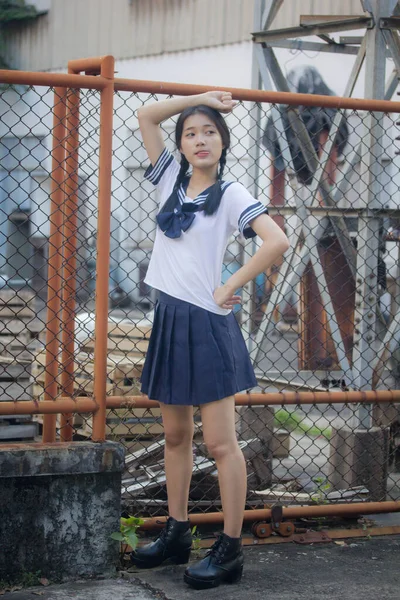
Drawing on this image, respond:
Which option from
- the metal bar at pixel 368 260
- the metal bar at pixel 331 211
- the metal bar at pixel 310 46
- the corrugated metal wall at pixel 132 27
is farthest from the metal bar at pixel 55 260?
the corrugated metal wall at pixel 132 27

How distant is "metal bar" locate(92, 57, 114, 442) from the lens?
4352mm

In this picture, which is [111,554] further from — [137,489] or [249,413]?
[249,413]

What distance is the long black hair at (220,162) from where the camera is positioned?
4.07 metres

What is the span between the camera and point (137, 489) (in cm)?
509

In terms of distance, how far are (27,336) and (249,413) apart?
289 centimetres

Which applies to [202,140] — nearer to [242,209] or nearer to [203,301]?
[242,209]

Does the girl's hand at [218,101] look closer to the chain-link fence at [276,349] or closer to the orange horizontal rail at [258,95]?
the orange horizontal rail at [258,95]

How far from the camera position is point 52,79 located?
4.24m

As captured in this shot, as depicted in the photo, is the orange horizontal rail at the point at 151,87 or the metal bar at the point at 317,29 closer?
the orange horizontal rail at the point at 151,87

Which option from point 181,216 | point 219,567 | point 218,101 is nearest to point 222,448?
point 219,567

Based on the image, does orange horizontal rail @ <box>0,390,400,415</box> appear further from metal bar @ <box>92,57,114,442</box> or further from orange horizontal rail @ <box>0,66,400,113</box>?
orange horizontal rail @ <box>0,66,400,113</box>

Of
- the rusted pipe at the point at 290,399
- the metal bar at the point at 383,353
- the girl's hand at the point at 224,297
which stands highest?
the girl's hand at the point at 224,297

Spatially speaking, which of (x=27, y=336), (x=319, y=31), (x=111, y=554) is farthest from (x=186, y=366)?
(x=27, y=336)

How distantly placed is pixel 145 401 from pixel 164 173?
1135 millimetres
